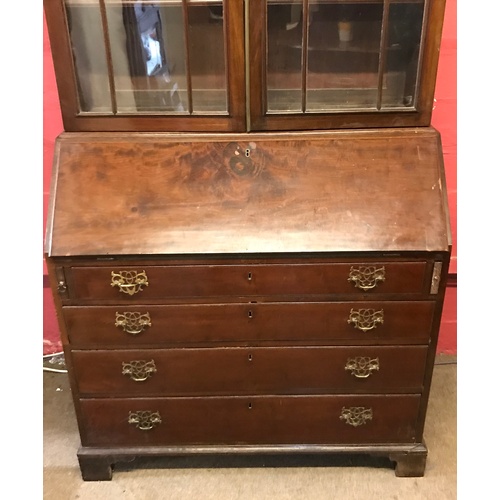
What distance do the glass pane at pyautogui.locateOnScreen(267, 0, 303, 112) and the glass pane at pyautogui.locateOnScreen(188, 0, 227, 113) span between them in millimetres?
130

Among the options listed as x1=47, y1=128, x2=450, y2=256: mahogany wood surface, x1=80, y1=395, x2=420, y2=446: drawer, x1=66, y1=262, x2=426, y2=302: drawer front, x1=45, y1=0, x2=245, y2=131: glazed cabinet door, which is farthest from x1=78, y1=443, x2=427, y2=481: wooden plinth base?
x1=45, y1=0, x2=245, y2=131: glazed cabinet door

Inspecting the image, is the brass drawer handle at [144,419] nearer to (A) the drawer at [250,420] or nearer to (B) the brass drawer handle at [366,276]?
(A) the drawer at [250,420]

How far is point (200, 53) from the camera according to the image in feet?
4.93

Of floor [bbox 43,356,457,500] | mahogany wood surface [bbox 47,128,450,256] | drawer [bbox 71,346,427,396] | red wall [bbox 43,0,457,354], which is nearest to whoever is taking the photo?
mahogany wood surface [bbox 47,128,450,256]

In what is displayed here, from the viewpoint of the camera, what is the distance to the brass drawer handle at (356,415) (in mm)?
1645

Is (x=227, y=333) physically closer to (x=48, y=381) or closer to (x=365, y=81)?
(x=365, y=81)

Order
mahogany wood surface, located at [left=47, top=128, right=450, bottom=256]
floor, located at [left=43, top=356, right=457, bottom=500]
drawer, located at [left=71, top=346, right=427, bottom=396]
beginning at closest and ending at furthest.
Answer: mahogany wood surface, located at [left=47, top=128, right=450, bottom=256] < drawer, located at [left=71, top=346, right=427, bottom=396] < floor, located at [left=43, top=356, right=457, bottom=500]

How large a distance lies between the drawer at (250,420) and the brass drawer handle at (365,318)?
0.25 metres

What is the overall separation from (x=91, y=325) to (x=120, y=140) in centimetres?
53

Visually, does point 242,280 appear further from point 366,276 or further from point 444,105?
point 444,105

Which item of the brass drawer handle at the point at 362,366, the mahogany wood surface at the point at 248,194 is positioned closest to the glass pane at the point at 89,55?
the mahogany wood surface at the point at 248,194

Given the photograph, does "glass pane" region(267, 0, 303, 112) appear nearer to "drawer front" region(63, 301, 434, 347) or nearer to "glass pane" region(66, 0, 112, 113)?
"glass pane" region(66, 0, 112, 113)

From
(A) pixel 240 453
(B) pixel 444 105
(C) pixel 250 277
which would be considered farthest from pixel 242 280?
(B) pixel 444 105

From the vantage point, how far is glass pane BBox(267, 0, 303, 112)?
1.45 m
